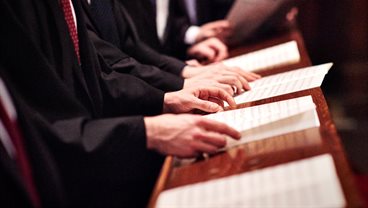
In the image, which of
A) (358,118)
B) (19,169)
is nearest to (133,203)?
(19,169)

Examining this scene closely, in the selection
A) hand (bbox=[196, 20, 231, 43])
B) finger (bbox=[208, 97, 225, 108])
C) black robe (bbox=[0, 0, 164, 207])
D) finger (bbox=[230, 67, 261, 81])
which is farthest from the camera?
hand (bbox=[196, 20, 231, 43])

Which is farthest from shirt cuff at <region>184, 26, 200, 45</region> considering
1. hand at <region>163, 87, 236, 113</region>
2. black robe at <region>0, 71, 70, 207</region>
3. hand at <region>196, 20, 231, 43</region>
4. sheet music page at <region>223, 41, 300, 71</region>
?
black robe at <region>0, 71, 70, 207</region>

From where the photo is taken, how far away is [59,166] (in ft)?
3.43

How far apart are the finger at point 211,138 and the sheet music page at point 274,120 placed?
51 mm

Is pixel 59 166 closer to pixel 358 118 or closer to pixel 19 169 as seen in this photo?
pixel 19 169

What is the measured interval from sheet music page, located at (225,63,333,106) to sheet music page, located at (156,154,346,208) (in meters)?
0.50

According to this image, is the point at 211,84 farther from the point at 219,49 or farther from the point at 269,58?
the point at 219,49

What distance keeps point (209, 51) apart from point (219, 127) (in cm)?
125

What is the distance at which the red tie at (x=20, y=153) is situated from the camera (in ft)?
3.10

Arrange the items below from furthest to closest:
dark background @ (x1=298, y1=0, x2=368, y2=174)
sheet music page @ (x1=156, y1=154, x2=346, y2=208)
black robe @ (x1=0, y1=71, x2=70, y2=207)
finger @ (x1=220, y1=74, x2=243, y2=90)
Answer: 1. dark background @ (x1=298, y1=0, x2=368, y2=174)
2. finger @ (x1=220, y1=74, x2=243, y2=90)
3. black robe @ (x1=0, y1=71, x2=70, y2=207)
4. sheet music page @ (x1=156, y1=154, x2=346, y2=208)

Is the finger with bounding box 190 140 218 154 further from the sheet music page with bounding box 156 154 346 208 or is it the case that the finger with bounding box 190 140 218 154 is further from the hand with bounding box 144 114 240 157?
the sheet music page with bounding box 156 154 346 208

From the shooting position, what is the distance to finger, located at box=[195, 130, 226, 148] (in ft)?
3.51

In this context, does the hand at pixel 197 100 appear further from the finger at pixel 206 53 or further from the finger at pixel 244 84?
the finger at pixel 206 53

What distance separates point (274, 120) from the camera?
114cm
